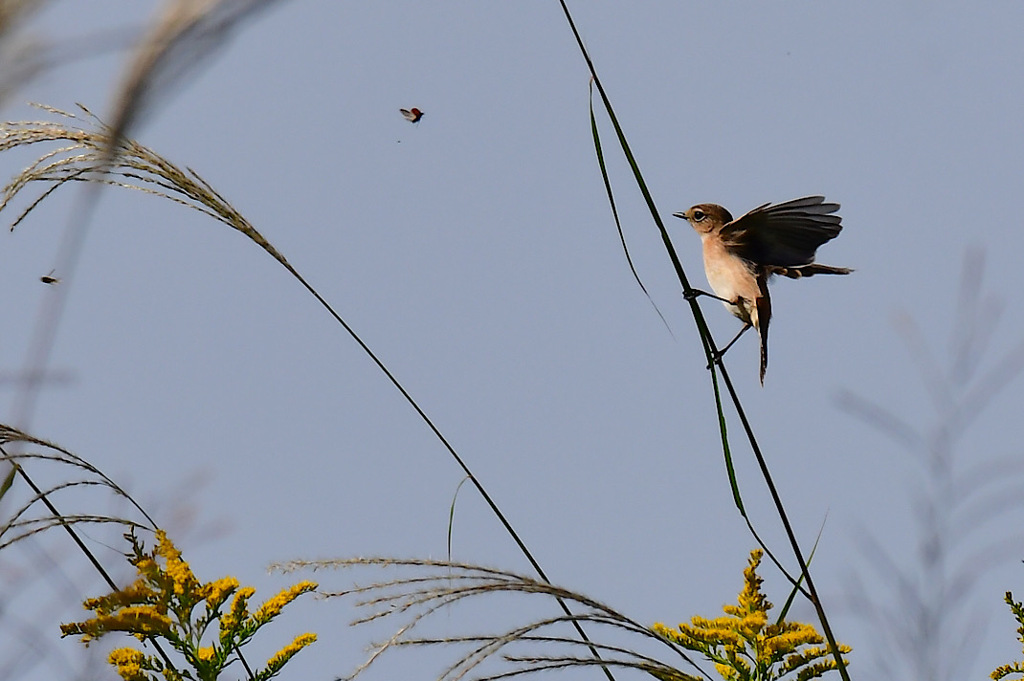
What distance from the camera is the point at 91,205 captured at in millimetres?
832

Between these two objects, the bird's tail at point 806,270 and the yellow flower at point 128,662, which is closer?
the yellow flower at point 128,662

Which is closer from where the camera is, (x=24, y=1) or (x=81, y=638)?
(x=24, y=1)

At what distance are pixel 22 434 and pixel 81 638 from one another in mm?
552

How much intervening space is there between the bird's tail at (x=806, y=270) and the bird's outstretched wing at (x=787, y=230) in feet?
0.07

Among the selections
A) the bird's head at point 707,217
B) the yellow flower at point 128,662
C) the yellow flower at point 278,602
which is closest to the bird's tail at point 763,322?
the bird's head at point 707,217

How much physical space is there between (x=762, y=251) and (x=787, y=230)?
21 cm

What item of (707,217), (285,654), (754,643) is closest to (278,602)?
(285,654)

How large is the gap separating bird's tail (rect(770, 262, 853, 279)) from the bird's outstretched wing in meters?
0.02

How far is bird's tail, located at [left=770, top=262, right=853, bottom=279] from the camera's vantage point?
8.68ft

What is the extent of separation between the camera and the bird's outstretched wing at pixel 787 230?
2475 mm

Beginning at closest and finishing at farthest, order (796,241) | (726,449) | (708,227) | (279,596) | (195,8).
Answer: (195,8)
(726,449)
(279,596)
(796,241)
(708,227)

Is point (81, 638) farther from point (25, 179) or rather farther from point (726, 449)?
point (726, 449)

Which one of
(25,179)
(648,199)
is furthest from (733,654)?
(25,179)

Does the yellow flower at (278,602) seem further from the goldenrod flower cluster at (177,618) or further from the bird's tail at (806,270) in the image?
the bird's tail at (806,270)
